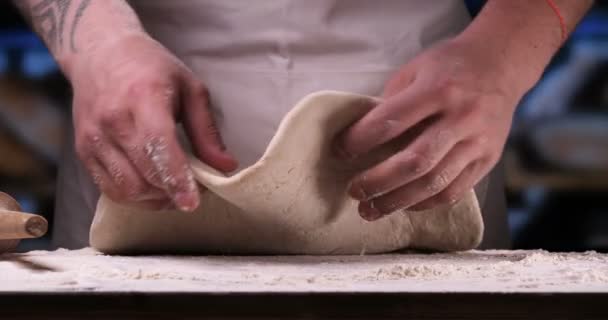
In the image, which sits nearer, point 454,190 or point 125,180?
point 125,180

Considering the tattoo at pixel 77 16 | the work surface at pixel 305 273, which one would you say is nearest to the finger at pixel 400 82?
the work surface at pixel 305 273

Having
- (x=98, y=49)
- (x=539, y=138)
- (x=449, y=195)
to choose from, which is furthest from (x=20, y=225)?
(x=539, y=138)

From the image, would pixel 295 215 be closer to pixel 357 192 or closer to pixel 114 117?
pixel 357 192

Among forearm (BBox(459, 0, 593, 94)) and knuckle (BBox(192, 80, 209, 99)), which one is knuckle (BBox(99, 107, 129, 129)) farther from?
forearm (BBox(459, 0, 593, 94))

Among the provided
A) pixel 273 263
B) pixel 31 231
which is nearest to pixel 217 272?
pixel 273 263

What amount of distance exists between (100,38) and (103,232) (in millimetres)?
359

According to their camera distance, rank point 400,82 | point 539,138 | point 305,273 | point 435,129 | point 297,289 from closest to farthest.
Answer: point 297,289 → point 305,273 → point 435,129 → point 400,82 → point 539,138

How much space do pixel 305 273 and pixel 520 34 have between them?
67 centimetres

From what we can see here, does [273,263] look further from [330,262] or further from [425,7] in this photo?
[425,7]

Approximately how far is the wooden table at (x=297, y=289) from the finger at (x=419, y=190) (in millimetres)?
101

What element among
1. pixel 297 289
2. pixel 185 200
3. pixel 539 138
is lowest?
pixel 539 138

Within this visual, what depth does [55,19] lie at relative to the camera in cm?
146

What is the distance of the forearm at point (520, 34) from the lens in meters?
1.32
